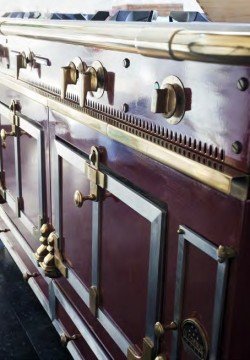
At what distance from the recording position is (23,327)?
6.36 ft

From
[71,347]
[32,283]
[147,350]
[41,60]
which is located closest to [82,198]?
[147,350]

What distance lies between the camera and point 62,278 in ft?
5.35

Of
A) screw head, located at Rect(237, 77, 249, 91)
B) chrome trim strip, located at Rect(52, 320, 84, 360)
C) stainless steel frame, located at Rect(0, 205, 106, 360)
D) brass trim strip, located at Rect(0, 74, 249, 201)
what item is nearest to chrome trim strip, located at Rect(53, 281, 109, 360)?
stainless steel frame, located at Rect(0, 205, 106, 360)

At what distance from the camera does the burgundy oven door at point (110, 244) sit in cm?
103

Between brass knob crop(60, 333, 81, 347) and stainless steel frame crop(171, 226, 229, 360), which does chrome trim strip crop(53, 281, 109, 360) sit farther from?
stainless steel frame crop(171, 226, 229, 360)

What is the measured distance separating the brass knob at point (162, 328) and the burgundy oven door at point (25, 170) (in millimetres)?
818

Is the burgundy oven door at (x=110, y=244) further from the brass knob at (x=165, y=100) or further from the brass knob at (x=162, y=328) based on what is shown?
the brass knob at (x=165, y=100)

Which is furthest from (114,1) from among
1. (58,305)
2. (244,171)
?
(244,171)

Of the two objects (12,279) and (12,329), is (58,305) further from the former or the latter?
(12,279)

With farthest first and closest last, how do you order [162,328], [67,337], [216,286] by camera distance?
[67,337], [162,328], [216,286]

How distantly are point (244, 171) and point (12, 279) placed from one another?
1796mm

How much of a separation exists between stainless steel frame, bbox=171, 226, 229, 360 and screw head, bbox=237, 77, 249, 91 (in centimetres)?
28

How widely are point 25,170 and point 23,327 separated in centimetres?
65

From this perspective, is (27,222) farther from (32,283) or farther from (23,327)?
(23,327)
